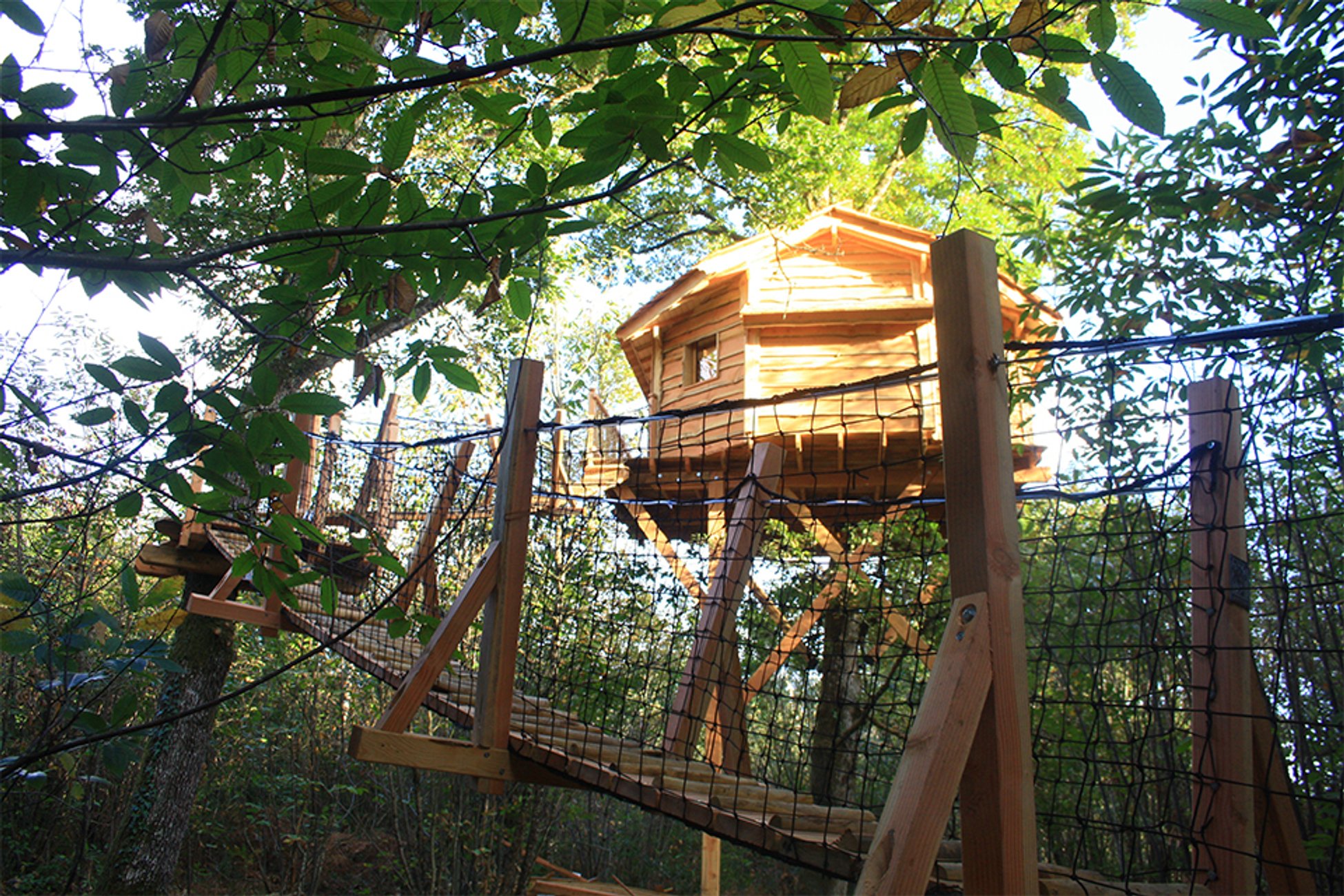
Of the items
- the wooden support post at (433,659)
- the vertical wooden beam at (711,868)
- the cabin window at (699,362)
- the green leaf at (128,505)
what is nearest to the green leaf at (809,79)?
the green leaf at (128,505)

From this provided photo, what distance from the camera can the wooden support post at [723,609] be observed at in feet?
12.6

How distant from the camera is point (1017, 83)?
1.07 meters

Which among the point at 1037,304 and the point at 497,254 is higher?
the point at 1037,304

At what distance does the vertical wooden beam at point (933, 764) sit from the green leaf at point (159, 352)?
126 cm

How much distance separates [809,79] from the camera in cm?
107

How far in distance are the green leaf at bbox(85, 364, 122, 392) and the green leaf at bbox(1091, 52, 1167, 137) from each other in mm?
1367

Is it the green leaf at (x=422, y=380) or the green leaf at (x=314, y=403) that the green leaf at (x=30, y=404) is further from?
the green leaf at (x=422, y=380)

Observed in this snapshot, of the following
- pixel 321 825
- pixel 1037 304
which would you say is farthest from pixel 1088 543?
pixel 321 825

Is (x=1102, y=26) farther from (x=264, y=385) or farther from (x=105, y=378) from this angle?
(x=105, y=378)

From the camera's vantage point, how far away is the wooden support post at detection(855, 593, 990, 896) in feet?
4.37

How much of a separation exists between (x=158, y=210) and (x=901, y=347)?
23.0 feet

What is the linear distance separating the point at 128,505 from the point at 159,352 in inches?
15.4

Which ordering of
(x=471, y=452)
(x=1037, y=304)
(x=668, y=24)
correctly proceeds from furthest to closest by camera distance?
(x=471, y=452) → (x=1037, y=304) → (x=668, y=24)

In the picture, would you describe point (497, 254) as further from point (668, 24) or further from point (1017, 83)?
point (1017, 83)
